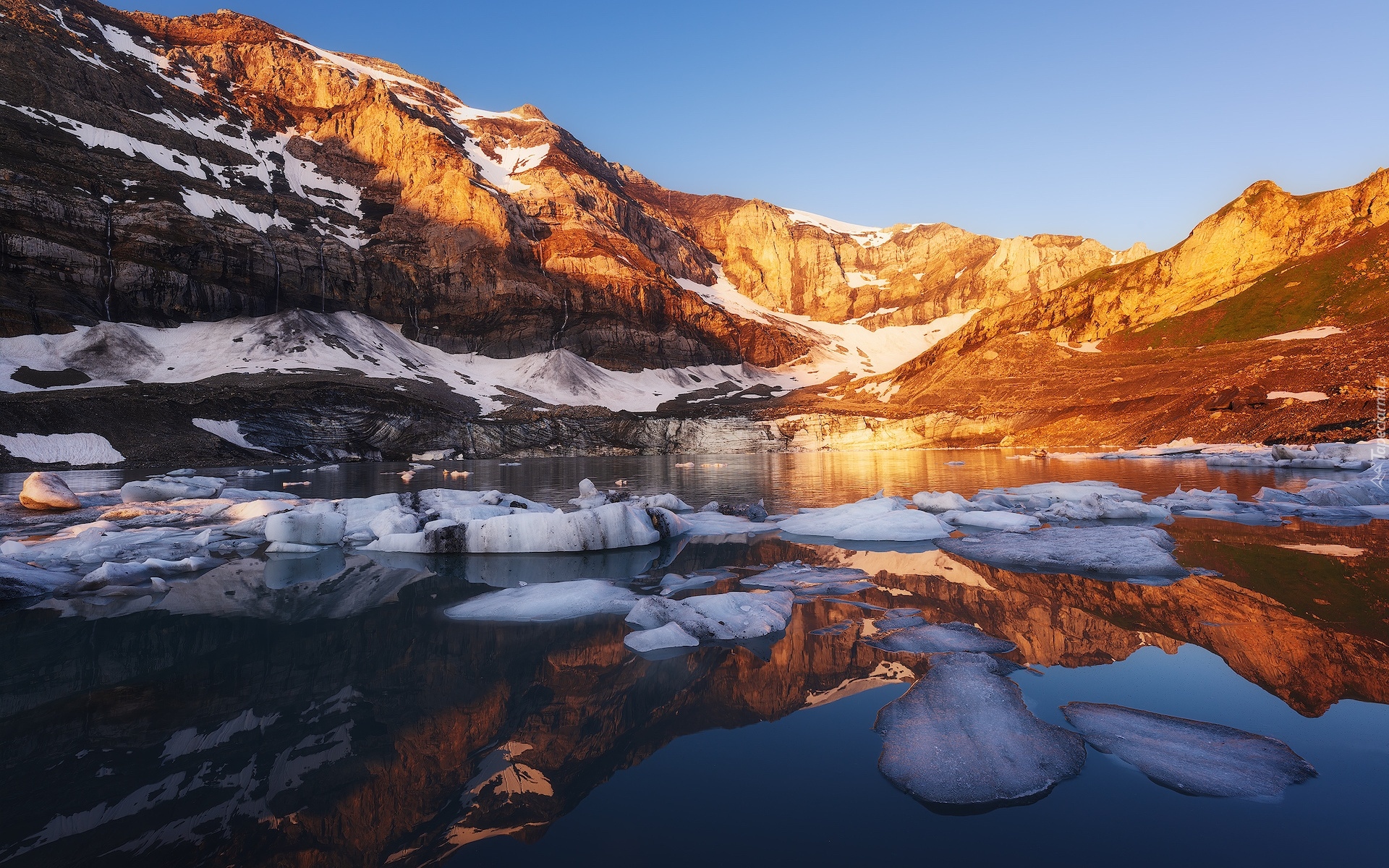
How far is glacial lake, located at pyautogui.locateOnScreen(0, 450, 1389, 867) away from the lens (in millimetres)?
3650

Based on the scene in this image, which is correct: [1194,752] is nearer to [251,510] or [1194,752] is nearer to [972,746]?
[972,746]

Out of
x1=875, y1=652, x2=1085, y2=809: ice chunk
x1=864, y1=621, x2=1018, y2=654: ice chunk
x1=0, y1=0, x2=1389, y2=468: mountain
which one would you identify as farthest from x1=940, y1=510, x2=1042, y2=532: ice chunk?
x1=0, y1=0, x2=1389, y2=468: mountain

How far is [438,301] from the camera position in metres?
113

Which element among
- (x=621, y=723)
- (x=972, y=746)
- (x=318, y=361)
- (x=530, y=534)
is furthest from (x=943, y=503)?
(x=318, y=361)

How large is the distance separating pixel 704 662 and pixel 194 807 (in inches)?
172

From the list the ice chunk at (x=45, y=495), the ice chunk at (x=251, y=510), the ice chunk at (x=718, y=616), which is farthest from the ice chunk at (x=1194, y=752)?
the ice chunk at (x=45, y=495)

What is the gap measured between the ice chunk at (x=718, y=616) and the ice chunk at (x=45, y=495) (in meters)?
22.4

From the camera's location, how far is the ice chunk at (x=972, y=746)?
13.4 feet

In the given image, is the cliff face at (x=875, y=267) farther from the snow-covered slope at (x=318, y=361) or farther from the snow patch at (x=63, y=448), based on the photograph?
the snow patch at (x=63, y=448)

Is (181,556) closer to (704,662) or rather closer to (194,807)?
(194,807)

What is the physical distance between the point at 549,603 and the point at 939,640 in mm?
5323

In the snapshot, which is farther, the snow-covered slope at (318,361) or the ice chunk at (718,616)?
the snow-covered slope at (318,361)

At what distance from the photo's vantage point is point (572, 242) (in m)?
132

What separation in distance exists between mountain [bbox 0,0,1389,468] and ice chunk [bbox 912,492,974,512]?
3969 centimetres
